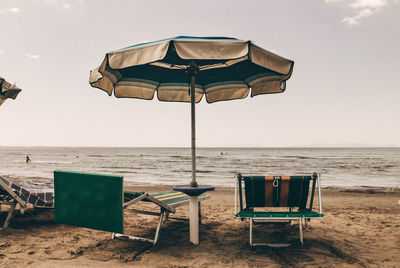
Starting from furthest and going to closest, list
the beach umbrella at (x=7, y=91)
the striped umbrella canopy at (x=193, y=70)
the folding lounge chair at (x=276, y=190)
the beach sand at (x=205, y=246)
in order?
the beach umbrella at (x=7, y=91), the folding lounge chair at (x=276, y=190), the beach sand at (x=205, y=246), the striped umbrella canopy at (x=193, y=70)

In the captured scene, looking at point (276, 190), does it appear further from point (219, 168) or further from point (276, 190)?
point (219, 168)

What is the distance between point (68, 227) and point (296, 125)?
2112 inches

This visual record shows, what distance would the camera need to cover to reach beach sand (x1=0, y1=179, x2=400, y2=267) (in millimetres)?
2898

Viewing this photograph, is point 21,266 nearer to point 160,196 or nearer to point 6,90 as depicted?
point 160,196

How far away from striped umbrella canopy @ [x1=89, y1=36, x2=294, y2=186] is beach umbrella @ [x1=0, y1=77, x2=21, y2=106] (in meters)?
1.94

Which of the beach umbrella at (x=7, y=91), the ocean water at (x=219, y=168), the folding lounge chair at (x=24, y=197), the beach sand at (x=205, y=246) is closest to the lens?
the beach sand at (x=205, y=246)

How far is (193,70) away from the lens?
145 inches

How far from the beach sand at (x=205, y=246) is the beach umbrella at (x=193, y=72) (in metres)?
0.48

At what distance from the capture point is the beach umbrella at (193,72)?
278 cm

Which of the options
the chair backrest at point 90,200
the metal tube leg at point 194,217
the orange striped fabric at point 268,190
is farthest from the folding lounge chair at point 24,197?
the orange striped fabric at point 268,190

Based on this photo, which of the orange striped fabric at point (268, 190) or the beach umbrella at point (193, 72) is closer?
the beach umbrella at point (193, 72)

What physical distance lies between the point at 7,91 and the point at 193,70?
11.0 feet

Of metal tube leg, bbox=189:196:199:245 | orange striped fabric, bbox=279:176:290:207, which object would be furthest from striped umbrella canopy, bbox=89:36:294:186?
orange striped fabric, bbox=279:176:290:207

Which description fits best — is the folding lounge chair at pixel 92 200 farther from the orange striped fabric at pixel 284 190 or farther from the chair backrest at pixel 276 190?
the orange striped fabric at pixel 284 190
